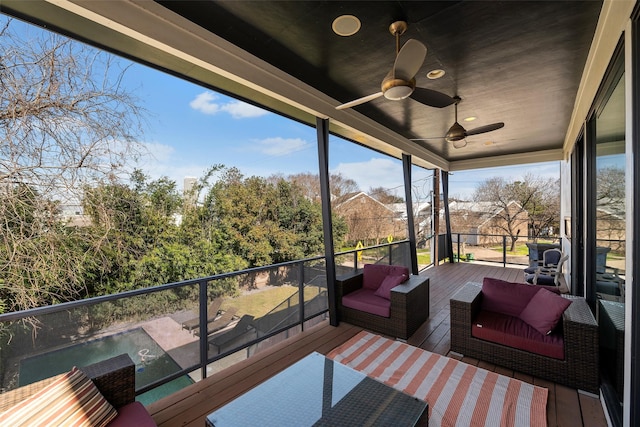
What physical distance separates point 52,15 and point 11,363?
2.46 metres

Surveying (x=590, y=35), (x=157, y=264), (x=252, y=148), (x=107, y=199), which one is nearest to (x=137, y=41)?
(x=107, y=199)

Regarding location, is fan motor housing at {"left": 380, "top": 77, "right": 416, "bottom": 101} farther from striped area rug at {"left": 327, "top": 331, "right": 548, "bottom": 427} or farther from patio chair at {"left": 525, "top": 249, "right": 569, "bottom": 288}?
patio chair at {"left": 525, "top": 249, "right": 569, "bottom": 288}

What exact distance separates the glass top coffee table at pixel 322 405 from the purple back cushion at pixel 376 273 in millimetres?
1901

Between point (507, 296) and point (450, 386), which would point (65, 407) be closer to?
point (450, 386)

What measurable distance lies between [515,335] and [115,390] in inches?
125

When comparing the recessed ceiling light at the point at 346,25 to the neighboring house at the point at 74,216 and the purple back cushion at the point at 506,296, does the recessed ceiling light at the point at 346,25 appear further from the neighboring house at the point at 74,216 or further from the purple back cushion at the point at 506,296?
the neighboring house at the point at 74,216

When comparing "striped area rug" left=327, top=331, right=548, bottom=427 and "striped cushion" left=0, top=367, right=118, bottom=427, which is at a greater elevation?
"striped cushion" left=0, top=367, right=118, bottom=427

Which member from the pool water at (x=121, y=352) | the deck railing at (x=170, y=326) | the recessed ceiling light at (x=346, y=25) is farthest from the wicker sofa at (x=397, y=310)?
the recessed ceiling light at (x=346, y=25)

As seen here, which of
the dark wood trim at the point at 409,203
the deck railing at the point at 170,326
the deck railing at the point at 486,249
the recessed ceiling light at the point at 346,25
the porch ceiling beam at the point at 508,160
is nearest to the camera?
the deck railing at the point at 170,326

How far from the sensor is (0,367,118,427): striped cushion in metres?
1.17

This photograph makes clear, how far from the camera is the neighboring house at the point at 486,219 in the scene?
10.5m

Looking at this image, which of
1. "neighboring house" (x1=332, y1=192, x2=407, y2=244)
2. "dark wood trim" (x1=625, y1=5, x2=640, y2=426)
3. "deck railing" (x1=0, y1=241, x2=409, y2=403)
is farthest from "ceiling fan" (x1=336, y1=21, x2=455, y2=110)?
"neighboring house" (x1=332, y1=192, x2=407, y2=244)

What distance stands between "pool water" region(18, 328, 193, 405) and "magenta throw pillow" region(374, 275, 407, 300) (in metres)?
2.35

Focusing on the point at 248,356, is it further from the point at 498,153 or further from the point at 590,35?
the point at 498,153
